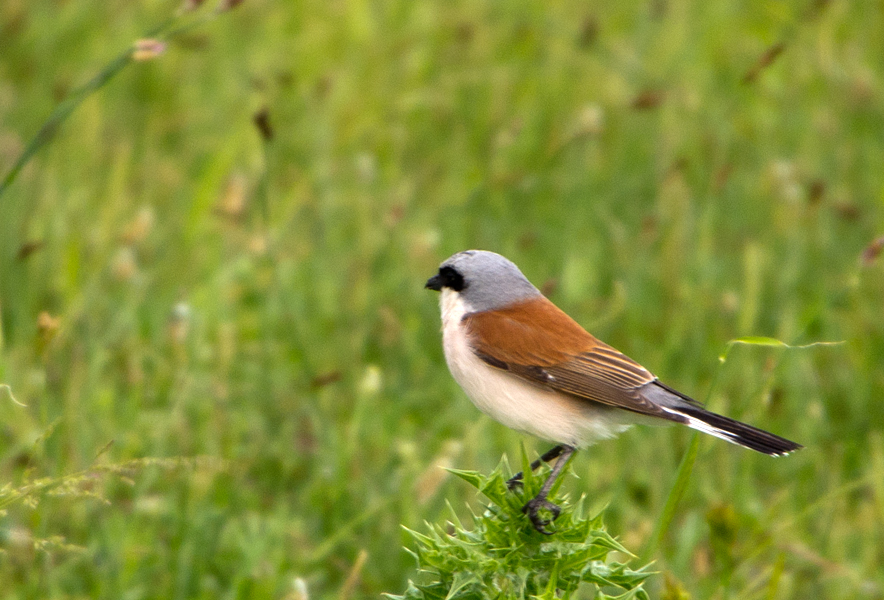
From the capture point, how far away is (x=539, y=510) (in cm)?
215

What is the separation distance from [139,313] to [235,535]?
1.74 metres

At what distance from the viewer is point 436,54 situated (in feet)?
24.6

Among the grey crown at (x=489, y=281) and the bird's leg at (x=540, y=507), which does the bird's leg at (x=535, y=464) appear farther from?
the grey crown at (x=489, y=281)

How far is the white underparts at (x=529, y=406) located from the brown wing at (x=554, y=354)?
3cm

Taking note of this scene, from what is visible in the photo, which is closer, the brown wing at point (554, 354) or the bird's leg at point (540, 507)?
the bird's leg at point (540, 507)

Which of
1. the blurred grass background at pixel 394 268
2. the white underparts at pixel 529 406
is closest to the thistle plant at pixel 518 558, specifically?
the blurred grass background at pixel 394 268

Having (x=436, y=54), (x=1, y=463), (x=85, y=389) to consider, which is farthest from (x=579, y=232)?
(x=1, y=463)

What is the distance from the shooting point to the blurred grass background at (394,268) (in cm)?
391

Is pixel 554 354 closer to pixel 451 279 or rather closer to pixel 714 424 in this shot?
pixel 451 279

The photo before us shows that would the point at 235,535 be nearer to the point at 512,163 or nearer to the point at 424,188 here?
the point at 424,188

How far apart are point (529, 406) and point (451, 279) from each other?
1.71 feet

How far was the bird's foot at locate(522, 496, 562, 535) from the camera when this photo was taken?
212 cm

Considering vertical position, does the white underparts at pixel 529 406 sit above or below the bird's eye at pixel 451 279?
below

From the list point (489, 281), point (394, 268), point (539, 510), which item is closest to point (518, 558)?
point (539, 510)
